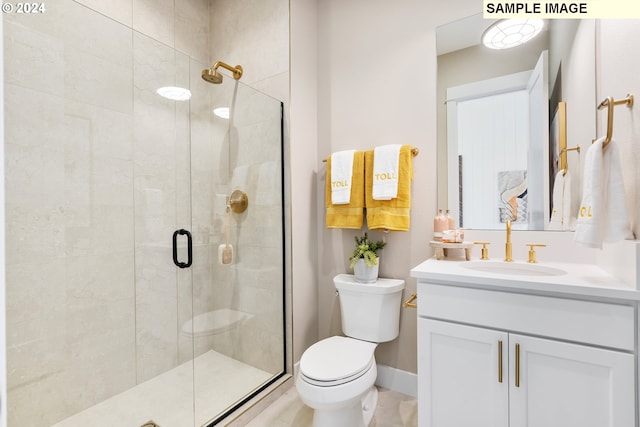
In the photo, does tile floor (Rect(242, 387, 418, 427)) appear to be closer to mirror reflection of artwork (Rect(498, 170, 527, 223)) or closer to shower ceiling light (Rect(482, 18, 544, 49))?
mirror reflection of artwork (Rect(498, 170, 527, 223))

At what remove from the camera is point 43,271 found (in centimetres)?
144

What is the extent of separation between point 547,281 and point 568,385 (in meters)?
0.35

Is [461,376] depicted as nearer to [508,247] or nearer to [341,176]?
[508,247]

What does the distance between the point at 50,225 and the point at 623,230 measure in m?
2.28

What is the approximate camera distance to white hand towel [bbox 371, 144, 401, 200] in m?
1.72

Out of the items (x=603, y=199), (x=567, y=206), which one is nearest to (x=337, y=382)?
(x=603, y=199)

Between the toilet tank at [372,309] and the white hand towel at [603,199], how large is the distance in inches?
35.6

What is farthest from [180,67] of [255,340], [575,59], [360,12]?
[575,59]

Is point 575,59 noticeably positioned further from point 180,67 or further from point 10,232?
point 10,232

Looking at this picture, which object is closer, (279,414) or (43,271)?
(43,271)

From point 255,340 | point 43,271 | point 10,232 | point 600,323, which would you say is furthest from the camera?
point 255,340

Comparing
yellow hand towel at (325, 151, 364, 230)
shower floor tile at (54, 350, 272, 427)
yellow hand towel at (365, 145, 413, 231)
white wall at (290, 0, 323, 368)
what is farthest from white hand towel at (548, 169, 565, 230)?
shower floor tile at (54, 350, 272, 427)

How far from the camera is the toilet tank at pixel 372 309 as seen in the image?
5.65 ft

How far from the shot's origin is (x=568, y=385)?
1.07 meters
